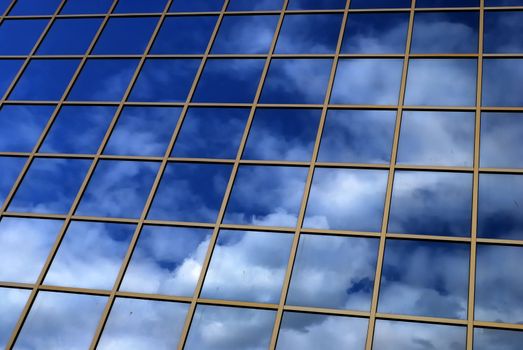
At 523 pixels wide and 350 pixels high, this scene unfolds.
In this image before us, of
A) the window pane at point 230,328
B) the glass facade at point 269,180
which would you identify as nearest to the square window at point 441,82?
the glass facade at point 269,180

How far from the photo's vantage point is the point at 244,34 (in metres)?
24.4

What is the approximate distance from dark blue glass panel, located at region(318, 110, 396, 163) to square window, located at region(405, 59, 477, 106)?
1134mm

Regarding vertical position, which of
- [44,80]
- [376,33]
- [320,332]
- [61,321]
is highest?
[376,33]

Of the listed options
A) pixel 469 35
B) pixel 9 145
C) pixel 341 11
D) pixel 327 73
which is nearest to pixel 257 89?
pixel 327 73

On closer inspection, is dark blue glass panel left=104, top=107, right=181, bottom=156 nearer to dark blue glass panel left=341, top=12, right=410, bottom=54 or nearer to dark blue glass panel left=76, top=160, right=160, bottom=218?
dark blue glass panel left=76, top=160, right=160, bottom=218

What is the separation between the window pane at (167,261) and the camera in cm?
1880

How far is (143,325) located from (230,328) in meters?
2.23

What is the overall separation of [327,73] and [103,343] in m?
10.4

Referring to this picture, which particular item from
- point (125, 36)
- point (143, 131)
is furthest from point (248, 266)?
point (125, 36)

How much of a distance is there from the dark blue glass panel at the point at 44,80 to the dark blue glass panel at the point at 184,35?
3047mm

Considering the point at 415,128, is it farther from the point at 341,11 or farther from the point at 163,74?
the point at 163,74

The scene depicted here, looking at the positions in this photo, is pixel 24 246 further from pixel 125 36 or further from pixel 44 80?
pixel 125 36

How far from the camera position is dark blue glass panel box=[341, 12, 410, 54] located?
74.6 feet

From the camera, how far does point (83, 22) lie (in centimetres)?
2652
